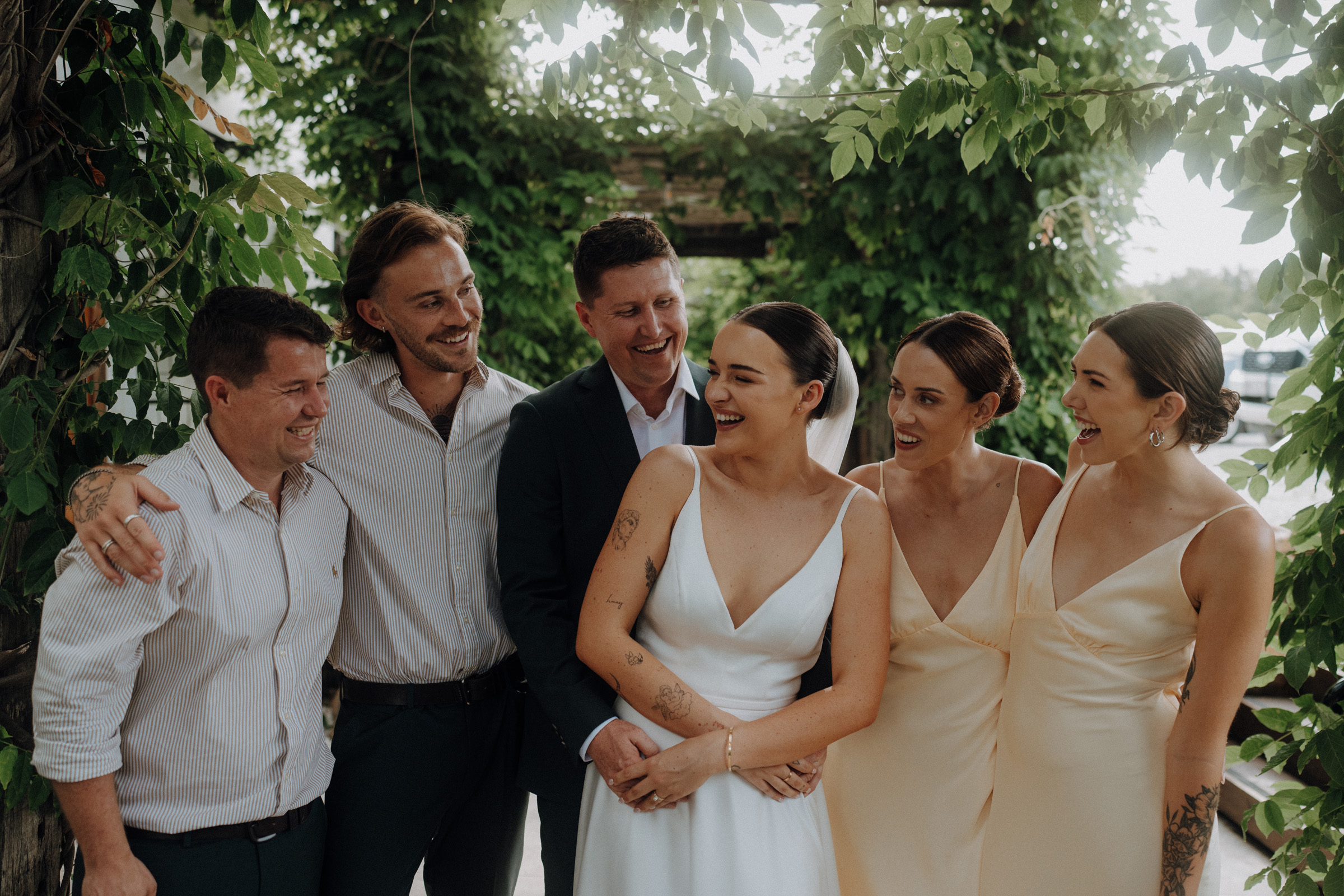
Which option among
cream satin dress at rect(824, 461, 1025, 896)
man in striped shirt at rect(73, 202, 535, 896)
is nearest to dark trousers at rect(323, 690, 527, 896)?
man in striped shirt at rect(73, 202, 535, 896)

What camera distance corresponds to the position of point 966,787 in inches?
83.8

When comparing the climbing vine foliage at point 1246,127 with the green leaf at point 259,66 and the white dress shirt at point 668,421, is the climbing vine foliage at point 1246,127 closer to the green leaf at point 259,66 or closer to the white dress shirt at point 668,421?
the white dress shirt at point 668,421

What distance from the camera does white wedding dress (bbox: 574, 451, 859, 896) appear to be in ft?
5.87

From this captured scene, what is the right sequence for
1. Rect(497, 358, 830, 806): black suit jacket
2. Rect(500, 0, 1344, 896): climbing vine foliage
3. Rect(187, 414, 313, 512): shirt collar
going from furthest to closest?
1. Rect(497, 358, 830, 806): black suit jacket
2. Rect(187, 414, 313, 512): shirt collar
3. Rect(500, 0, 1344, 896): climbing vine foliage

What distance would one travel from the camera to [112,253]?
202cm

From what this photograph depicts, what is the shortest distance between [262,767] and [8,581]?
2.52 ft

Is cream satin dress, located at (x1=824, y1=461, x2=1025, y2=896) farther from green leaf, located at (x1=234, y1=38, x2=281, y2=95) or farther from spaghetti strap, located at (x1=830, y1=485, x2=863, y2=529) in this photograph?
green leaf, located at (x1=234, y1=38, x2=281, y2=95)

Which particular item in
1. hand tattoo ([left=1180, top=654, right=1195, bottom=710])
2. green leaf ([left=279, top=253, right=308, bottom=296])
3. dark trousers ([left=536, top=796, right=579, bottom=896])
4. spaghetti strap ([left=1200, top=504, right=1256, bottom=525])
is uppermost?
green leaf ([left=279, top=253, right=308, bottom=296])

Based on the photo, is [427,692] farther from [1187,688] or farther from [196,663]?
[1187,688]

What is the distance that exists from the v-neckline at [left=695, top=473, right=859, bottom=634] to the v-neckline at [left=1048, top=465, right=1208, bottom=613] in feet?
1.60

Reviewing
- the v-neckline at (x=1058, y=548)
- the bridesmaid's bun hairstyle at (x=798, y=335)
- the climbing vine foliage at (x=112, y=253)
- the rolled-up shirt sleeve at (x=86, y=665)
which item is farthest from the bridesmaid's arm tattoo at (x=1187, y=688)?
the climbing vine foliage at (x=112, y=253)

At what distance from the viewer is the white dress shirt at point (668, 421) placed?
2.21m

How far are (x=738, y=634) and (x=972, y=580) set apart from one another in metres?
0.62

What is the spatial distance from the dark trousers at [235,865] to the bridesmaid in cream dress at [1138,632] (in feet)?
4.99
